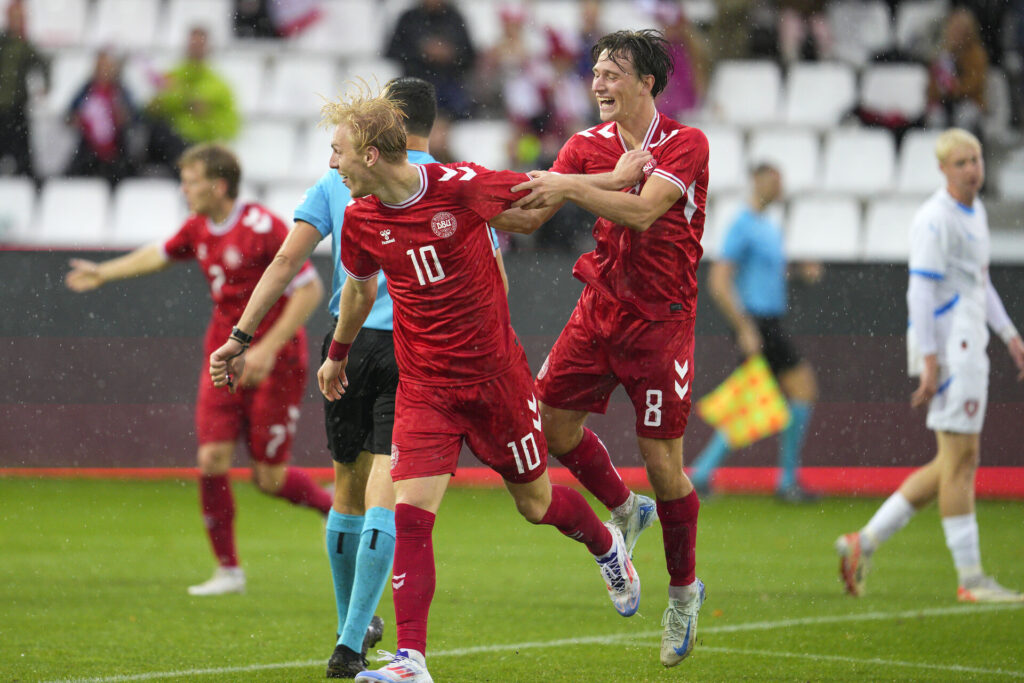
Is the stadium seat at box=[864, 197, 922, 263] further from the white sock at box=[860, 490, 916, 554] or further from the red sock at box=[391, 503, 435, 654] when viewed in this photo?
the red sock at box=[391, 503, 435, 654]

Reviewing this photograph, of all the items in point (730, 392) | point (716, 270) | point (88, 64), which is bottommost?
point (730, 392)

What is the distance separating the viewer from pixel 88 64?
12969 millimetres

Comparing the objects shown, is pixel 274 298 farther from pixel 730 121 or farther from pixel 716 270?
pixel 730 121

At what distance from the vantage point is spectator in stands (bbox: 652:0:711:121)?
12.5 m

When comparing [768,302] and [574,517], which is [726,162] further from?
[574,517]

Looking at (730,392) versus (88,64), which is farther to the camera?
(88,64)

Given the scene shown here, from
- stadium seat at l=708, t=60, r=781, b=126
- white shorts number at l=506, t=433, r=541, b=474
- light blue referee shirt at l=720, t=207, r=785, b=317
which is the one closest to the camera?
white shorts number at l=506, t=433, r=541, b=474

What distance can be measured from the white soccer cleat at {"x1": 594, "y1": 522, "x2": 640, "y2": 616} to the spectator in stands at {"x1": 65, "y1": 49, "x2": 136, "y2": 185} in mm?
7649

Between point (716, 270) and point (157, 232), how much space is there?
4.67 metres

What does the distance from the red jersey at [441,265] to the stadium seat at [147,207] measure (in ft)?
24.5

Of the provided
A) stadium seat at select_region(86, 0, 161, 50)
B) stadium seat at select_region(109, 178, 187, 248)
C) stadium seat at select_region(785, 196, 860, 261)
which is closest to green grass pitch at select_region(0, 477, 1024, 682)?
stadium seat at select_region(109, 178, 187, 248)

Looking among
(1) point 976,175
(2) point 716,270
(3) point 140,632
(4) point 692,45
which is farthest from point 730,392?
(3) point 140,632

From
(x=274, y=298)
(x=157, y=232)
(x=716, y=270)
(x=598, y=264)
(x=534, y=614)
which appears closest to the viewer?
(x=274, y=298)

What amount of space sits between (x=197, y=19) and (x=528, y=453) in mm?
9884
